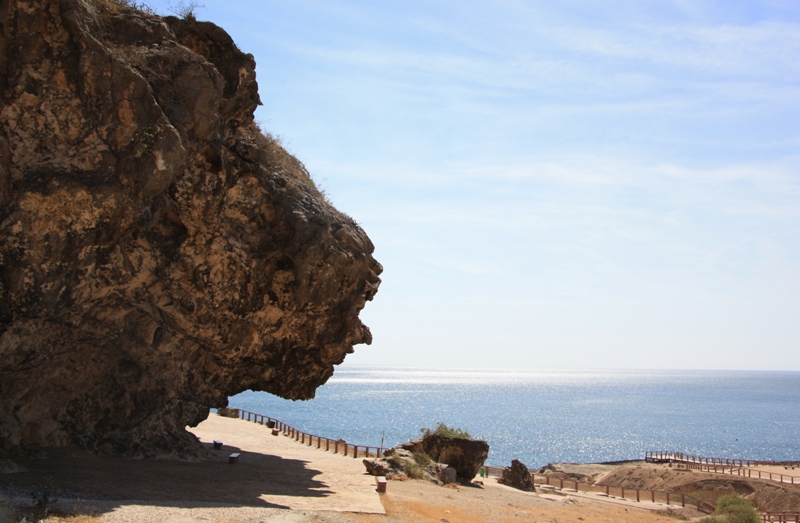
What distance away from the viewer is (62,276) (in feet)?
48.5

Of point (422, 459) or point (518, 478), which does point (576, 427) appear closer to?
point (518, 478)

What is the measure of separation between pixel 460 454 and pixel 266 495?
1393 cm

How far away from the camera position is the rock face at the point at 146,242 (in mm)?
14508

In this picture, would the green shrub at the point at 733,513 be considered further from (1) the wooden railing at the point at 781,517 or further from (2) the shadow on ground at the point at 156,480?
(2) the shadow on ground at the point at 156,480

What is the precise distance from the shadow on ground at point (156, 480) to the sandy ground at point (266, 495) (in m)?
0.03

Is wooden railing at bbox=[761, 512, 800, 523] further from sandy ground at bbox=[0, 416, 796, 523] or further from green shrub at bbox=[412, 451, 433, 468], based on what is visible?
green shrub at bbox=[412, 451, 433, 468]

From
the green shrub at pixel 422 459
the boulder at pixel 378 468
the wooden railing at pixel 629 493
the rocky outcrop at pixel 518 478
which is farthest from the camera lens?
the wooden railing at pixel 629 493

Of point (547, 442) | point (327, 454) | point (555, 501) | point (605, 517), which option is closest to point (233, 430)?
point (327, 454)

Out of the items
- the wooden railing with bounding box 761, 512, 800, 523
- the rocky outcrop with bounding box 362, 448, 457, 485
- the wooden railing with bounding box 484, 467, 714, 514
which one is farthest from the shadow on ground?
the wooden railing with bounding box 761, 512, 800, 523

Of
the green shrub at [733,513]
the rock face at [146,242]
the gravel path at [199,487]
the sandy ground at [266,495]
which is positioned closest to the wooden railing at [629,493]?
the green shrub at [733,513]

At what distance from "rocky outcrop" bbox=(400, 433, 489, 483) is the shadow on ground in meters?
7.26

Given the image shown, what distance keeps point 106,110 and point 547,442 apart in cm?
9336

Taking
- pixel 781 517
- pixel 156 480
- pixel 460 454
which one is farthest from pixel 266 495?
pixel 781 517

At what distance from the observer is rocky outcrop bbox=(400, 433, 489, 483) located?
3028 cm
